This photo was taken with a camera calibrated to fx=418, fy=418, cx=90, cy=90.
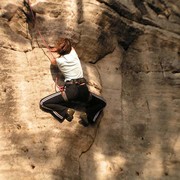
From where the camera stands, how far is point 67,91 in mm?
8383

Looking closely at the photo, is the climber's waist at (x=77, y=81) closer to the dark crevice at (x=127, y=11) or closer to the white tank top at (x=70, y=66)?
the white tank top at (x=70, y=66)

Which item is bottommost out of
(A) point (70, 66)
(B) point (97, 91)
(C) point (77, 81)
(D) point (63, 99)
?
(B) point (97, 91)

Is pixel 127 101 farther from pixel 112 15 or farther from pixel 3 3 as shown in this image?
pixel 3 3

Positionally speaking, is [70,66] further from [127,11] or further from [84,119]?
[127,11]

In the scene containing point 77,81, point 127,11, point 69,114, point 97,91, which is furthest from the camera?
point 127,11

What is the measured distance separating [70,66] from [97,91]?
106 centimetres

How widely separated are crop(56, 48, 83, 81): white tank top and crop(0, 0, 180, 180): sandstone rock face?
0.48 meters

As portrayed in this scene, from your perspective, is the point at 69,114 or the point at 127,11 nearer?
the point at 69,114

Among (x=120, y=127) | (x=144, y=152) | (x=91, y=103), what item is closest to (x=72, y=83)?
(x=91, y=103)

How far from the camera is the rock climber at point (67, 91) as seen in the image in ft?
27.5

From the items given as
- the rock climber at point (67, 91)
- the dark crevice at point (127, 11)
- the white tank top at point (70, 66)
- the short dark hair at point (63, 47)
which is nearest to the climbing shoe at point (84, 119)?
the rock climber at point (67, 91)

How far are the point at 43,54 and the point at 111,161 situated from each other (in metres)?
2.74

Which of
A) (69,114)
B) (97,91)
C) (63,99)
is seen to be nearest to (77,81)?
(63,99)

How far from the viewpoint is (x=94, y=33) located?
382 inches
